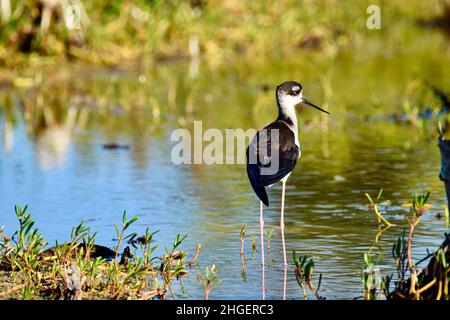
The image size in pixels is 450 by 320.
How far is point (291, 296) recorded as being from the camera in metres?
6.41

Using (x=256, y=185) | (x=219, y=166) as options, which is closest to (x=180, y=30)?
(x=219, y=166)

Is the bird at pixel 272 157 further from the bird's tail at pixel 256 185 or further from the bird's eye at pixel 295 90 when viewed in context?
the bird's eye at pixel 295 90

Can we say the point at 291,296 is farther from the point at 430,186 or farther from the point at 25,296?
the point at 430,186

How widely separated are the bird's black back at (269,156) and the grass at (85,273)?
75 centimetres

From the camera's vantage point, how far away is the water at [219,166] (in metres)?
7.84

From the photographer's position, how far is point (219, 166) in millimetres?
11375

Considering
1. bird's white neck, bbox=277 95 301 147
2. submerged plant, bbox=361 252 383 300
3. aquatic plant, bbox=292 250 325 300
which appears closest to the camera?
submerged plant, bbox=361 252 383 300

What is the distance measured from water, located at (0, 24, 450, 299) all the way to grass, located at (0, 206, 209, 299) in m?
0.20

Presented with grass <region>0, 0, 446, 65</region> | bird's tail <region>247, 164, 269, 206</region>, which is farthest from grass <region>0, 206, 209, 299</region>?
grass <region>0, 0, 446, 65</region>

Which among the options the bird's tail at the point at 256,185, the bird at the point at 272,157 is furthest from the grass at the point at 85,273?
the bird at the point at 272,157

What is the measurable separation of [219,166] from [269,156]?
145 inches

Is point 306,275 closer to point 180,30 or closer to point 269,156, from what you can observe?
point 269,156

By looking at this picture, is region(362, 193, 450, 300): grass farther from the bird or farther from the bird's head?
the bird's head

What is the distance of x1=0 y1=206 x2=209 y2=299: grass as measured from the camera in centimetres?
625
